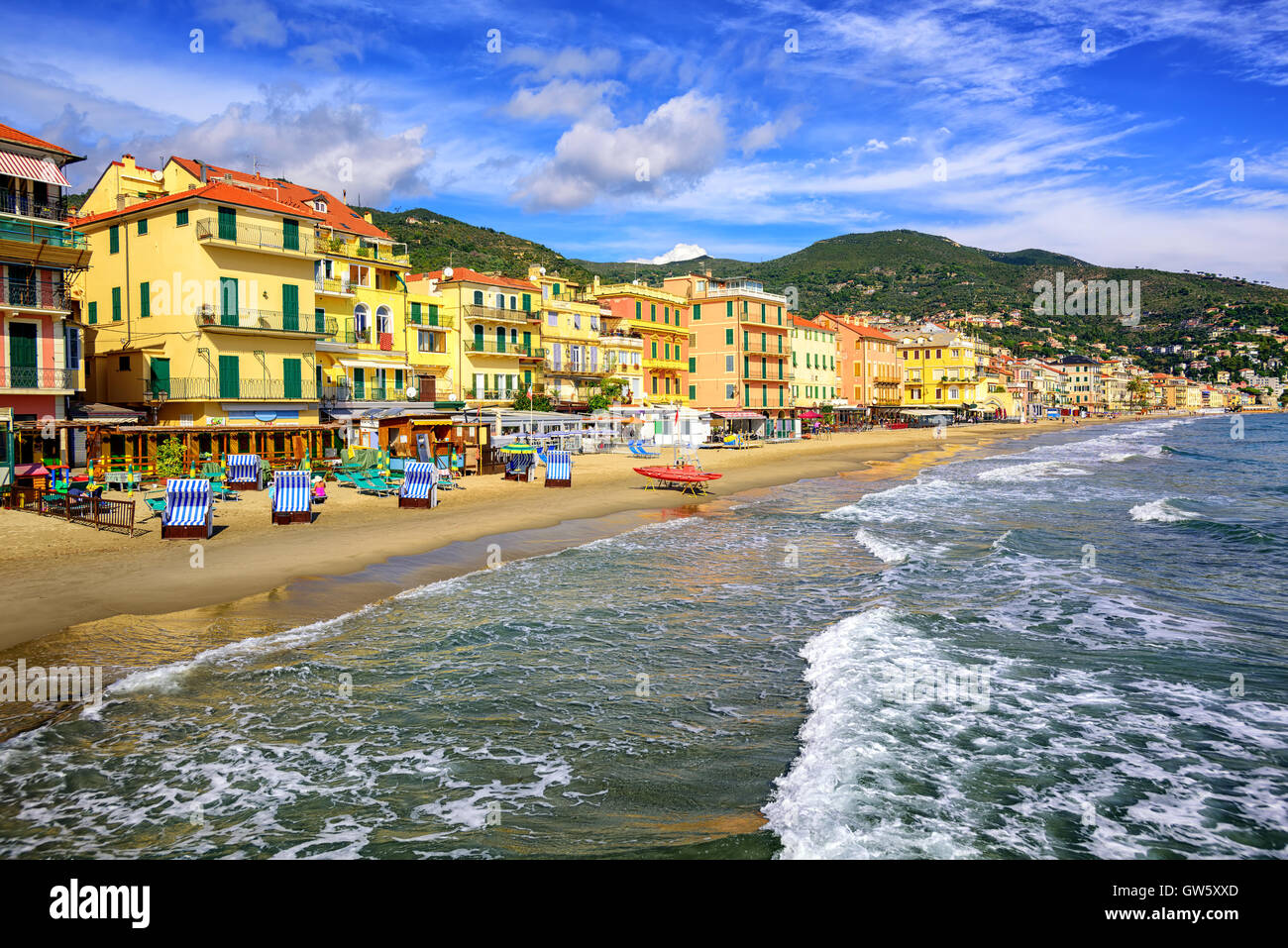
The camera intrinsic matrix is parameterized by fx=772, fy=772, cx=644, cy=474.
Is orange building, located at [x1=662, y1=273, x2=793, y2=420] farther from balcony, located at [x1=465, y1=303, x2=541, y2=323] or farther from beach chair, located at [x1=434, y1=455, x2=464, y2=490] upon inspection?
beach chair, located at [x1=434, y1=455, x2=464, y2=490]

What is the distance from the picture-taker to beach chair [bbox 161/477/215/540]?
1988 centimetres

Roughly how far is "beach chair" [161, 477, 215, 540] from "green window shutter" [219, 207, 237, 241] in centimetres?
1976

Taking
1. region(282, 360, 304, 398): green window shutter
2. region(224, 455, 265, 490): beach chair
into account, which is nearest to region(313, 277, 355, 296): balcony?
region(282, 360, 304, 398): green window shutter

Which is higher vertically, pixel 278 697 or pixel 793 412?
pixel 793 412

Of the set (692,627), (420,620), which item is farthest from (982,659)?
(420,620)

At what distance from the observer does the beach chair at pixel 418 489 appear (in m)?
27.2

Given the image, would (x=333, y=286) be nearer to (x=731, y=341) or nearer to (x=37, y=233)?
(x=37, y=233)

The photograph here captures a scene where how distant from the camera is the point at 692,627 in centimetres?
1364

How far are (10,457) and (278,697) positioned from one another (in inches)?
890

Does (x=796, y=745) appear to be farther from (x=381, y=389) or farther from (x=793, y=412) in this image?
(x=793, y=412)

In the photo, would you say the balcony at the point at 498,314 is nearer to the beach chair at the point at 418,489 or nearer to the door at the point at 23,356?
the beach chair at the point at 418,489
